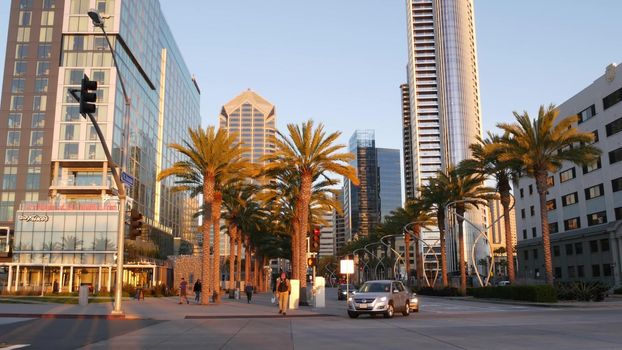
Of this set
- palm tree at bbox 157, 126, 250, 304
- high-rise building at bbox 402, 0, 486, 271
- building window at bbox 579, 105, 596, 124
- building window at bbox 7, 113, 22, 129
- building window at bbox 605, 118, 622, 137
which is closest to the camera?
palm tree at bbox 157, 126, 250, 304

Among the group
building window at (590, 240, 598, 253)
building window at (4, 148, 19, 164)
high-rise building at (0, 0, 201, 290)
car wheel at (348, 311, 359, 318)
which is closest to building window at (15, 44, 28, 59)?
high-rise building at (0, 0, 201, 290)

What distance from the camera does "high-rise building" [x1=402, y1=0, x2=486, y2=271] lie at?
15962cm

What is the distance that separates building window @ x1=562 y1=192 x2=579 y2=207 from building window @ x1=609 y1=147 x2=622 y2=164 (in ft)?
28.6

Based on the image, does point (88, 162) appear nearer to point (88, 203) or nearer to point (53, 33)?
point (88, 203)

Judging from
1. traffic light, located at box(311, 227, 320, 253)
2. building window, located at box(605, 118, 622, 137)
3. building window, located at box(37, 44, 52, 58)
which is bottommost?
traffic light, located at box(311, 227, 320, 253)

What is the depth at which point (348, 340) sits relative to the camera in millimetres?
14398

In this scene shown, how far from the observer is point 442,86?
160750 millimetres

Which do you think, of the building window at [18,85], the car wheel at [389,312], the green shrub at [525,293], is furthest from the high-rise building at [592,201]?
the building window at [18,85]

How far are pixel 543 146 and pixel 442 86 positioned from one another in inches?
4937

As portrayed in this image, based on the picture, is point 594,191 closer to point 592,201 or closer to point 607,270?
point 592,201

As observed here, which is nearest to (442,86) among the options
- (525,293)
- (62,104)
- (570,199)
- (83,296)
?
(570,199)

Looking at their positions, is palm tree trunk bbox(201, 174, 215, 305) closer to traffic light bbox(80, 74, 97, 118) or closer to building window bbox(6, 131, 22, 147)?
traffic light bbox(80, 74, 97, 118)

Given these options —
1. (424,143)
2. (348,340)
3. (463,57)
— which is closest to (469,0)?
(463,57)

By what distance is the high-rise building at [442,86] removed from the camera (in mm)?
159625
